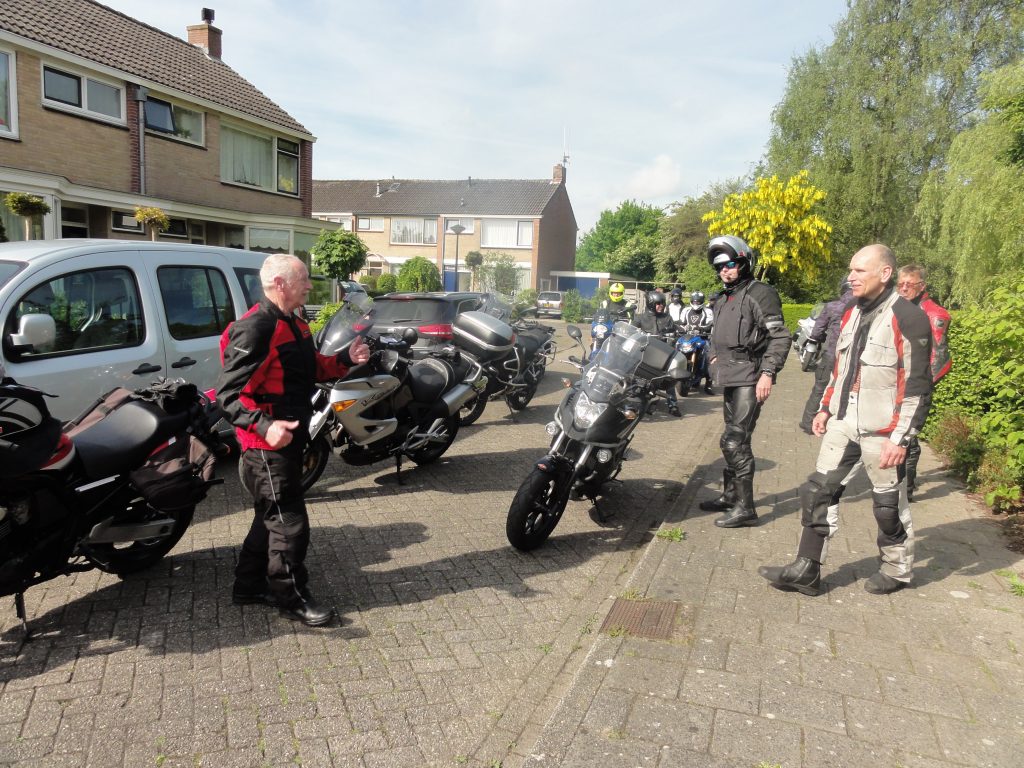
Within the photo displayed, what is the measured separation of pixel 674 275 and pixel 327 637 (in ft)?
159

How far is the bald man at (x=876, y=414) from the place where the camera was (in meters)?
3.71

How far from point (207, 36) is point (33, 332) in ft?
79.6

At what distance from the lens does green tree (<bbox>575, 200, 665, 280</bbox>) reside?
66.1 meters

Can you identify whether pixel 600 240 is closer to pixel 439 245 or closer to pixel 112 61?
pixel 439 245

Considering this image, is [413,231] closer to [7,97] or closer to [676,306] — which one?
[7,97]

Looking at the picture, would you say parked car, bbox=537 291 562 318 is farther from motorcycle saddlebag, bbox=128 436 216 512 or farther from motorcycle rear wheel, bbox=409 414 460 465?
motorcycle saddlebag, bbox=128 436 216 512

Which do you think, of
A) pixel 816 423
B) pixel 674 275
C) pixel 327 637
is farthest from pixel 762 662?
pixel 674 275

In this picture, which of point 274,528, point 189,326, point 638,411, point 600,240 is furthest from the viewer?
point 600,240

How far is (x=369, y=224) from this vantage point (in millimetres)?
52250

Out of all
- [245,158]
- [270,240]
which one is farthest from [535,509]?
[245,158]

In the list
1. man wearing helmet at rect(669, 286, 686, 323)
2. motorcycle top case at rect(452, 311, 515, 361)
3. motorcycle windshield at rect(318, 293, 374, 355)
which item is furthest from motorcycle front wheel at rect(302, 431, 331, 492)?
man wearing helmet at rect(669, 286, 686, 323)

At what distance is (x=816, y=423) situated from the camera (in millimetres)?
4266

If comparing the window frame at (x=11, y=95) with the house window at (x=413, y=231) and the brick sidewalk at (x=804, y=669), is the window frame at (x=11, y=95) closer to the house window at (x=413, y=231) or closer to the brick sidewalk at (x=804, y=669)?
the brick sidewalk at (x=804, y=669)

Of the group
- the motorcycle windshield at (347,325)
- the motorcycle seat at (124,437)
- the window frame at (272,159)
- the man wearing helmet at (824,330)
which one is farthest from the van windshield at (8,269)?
the window frame at (272,159)
